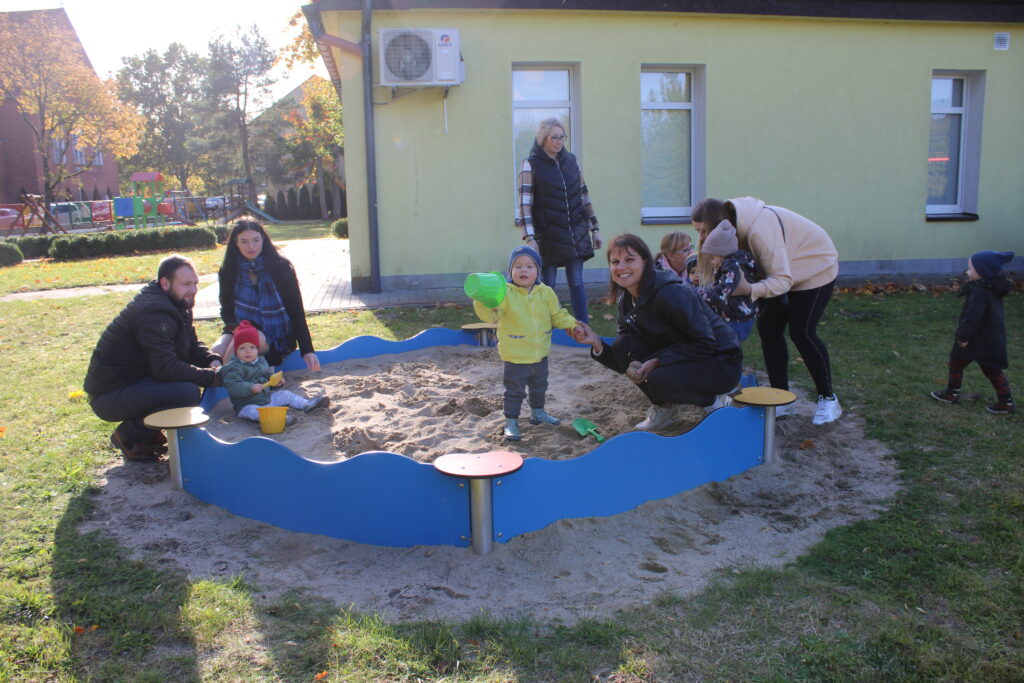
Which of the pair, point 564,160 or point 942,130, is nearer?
point 564,160

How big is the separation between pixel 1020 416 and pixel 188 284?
524cm

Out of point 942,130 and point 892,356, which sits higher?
point 942,130

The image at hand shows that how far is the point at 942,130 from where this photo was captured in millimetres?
11477

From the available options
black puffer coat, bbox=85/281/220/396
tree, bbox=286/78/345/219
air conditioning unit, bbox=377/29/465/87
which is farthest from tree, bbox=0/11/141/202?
black puffer coat, bbox=85/281/220/396

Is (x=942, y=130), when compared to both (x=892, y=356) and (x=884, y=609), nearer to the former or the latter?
(x=892, y=356)

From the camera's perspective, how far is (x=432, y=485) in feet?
10.3

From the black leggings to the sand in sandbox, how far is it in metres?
0.67

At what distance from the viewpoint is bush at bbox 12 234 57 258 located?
60.8 feet

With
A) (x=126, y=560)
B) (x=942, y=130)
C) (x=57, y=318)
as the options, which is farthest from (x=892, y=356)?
(x=57, y=318)

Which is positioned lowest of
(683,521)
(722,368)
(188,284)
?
(683,521)

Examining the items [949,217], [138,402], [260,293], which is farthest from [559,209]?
[949,217]

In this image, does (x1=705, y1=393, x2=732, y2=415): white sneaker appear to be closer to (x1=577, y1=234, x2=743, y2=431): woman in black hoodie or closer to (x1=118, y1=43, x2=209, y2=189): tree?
(x1=577, y1=234, x2=743, y2=431): woman in black hoodie

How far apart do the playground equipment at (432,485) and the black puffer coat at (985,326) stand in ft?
7.38

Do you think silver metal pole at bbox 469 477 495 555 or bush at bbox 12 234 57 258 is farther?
bush at bbox 12 234 57 258
